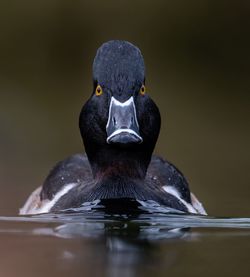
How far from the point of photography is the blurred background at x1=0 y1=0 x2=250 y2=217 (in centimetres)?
1391

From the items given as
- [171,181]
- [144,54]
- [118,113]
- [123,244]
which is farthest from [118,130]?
[144,54]

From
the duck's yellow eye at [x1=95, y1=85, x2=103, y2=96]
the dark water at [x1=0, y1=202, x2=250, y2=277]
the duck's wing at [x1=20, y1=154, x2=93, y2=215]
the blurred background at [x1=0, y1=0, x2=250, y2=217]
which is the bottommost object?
the dark water at [x1=0, y1=202, x2=250, y2=277]

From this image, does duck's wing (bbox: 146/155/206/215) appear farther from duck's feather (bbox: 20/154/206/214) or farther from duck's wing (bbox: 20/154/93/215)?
duck's wing (bbox: 20/154/93/215)

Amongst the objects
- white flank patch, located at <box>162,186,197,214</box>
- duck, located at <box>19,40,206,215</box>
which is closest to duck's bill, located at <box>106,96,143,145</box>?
duck, located at <box>19,40,206,215</box>

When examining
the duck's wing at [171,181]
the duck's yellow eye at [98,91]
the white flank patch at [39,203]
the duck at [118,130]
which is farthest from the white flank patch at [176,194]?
the duck's yellow eye at [98,91]

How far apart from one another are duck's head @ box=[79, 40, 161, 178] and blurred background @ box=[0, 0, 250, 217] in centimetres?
530

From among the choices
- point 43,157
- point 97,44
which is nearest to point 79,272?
point 43,157

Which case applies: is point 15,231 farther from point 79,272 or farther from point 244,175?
point 244,175

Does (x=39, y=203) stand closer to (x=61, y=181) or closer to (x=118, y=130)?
(x=61, y=181)

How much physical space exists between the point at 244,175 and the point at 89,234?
14.5ft

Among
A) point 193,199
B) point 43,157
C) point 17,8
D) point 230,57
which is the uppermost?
point 17,8

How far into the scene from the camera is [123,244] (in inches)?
252

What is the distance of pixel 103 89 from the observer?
751 centimetres

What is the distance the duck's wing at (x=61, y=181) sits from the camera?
8734 millimetres
